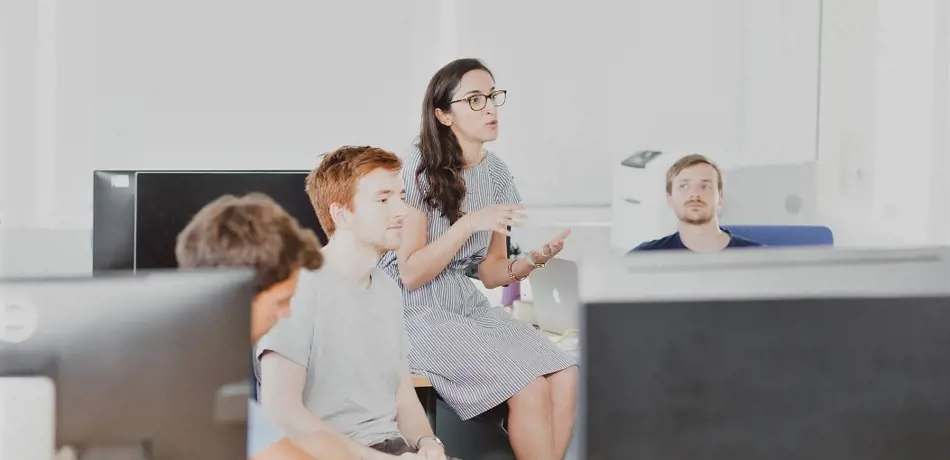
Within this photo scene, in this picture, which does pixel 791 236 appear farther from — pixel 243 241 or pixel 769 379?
pixel 769 379

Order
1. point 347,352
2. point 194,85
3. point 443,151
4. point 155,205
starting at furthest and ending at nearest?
point 194,85, point 443,151, point 155,205, point 347,352

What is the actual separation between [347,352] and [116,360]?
1228 mm

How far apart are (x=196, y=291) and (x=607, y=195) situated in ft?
11.8

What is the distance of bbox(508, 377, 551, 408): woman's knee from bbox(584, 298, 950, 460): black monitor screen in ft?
5.11

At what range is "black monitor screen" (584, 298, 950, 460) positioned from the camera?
97 centimetres

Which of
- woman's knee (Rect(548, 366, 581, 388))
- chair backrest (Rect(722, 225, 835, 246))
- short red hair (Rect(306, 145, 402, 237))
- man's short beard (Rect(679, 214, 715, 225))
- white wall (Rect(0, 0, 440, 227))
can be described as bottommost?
woman's knee (Rect(548, 366, 581, 388))

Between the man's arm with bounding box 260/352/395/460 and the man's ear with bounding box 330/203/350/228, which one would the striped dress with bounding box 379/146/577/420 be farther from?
the man's arm with bounding box 260/352/395/460

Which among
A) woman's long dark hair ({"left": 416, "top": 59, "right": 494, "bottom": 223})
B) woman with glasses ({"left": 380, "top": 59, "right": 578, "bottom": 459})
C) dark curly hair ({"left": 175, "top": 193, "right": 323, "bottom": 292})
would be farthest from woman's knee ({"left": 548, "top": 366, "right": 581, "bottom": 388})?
dark curly hair ({"left": 175, "top": 193, "right": 323, "bottom": 292})

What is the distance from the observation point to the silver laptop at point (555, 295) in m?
2.99

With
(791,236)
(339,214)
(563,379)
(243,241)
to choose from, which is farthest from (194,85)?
(243,241)

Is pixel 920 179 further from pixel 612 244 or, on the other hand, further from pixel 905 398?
pixel 905 398

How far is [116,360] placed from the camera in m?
1.01

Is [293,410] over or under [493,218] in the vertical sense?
under

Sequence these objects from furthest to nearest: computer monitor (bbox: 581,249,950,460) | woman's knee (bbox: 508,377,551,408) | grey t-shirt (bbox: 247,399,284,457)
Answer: woman's knee (bbox: 508,377,551,408) → grey t-shirt (bbox: 247,399,284,457) → computer monitor (bbox: 581,249,950,460)
